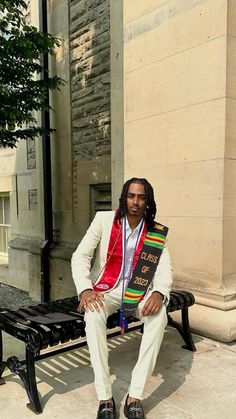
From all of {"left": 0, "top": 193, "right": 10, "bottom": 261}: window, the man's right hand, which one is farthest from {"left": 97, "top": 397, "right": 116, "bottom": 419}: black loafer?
{"left": 0, "top": 193, "right": 10, "bottom": 261}: window

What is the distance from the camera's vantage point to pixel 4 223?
9.93m

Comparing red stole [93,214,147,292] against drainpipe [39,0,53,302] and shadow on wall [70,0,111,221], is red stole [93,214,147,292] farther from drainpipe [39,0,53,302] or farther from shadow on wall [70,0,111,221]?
drainpipe [39,0,53,302]

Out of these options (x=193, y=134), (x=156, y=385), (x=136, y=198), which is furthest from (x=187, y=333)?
(x=193, y=134)

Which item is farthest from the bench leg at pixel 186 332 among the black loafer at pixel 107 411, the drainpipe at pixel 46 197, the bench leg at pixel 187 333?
the drainpipe at pixel 46 197

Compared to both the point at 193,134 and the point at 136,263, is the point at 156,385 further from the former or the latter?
the point at 193,134

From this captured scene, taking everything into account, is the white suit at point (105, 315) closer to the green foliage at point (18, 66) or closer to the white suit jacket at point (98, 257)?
the white suit jacket at point (98, 257)

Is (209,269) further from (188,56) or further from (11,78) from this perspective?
(11,78)

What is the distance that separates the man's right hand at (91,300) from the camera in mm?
2453

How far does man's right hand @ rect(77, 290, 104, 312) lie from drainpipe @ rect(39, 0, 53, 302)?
4.86m

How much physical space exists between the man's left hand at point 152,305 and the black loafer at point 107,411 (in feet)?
1.74

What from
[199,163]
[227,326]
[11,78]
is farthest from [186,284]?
[11,78]

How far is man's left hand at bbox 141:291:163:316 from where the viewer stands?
2428 millimetres

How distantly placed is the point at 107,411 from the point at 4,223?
26.7 feet

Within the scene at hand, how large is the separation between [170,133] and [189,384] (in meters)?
2.21
